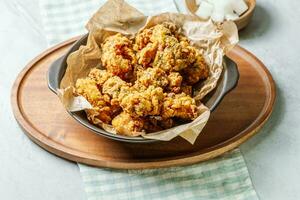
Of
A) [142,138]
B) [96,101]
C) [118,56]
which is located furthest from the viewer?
[118,56]

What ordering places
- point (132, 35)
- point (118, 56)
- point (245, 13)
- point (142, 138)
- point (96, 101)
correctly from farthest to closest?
point (245, 13) → point (132, 35) → point (118, 56) → point (96, 101) → point (142, 138)

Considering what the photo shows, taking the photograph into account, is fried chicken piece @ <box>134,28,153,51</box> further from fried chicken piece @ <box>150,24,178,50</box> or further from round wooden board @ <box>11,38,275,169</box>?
round wooden board @ <box>11,38,275,169</box>

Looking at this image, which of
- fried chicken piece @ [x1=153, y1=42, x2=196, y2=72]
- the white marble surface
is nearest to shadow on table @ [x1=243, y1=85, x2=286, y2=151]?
the white marble surface

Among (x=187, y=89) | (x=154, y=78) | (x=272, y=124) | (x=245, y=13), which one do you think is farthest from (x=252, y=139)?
(x=245, y=13)

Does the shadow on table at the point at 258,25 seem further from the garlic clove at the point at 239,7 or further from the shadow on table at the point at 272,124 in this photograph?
the shadow on table at the point at 272,124

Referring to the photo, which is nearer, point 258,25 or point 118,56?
point 118,56

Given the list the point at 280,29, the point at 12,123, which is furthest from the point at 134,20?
the point at 280,29

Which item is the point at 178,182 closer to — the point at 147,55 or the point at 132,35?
the point at 147,55
